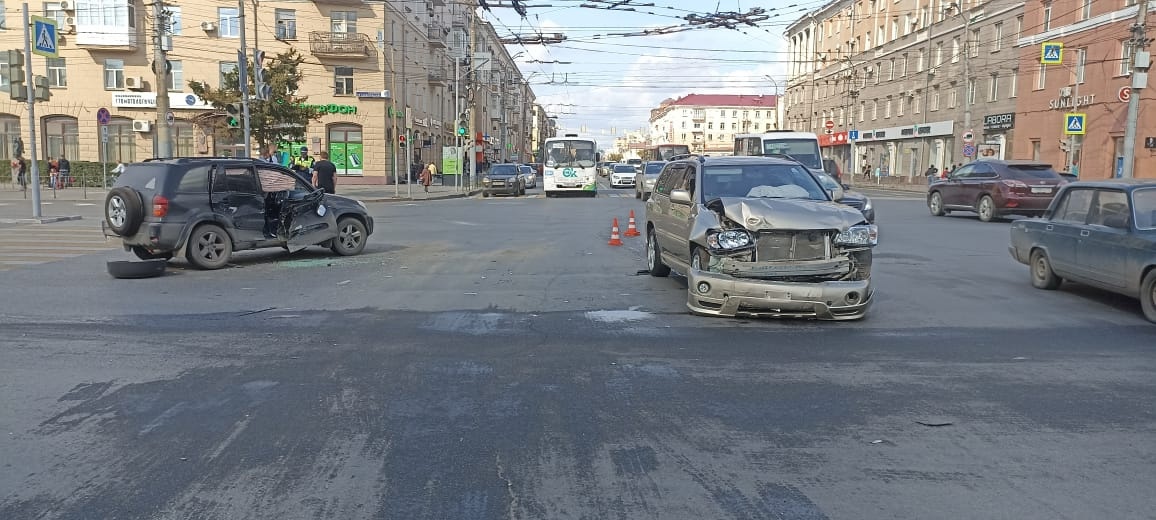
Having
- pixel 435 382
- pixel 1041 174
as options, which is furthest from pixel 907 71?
pixel 435 382

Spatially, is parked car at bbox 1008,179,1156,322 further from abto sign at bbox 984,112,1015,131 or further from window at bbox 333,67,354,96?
window at bbox 333,67,354,96

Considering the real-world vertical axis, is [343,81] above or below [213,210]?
above

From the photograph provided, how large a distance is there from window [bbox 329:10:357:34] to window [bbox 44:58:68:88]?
1363 cm

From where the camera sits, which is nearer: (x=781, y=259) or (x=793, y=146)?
(x=781, y=259)

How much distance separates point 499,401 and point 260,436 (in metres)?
1.47

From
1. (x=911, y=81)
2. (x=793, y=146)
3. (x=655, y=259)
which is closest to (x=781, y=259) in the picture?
(x=655, y=259)

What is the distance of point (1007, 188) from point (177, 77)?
129 ft

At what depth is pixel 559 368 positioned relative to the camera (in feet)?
20.6

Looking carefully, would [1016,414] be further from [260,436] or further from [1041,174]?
[1041,174]

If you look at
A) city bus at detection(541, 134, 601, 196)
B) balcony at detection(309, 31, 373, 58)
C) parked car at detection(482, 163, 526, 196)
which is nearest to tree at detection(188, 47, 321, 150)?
balcony at detection(309, 31, 373, 58)

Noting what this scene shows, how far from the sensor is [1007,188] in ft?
66.6

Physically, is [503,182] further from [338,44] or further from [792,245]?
[792,245]

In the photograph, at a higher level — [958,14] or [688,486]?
[958,14]

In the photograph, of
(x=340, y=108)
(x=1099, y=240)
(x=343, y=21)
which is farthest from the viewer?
(x=340, y=108)
